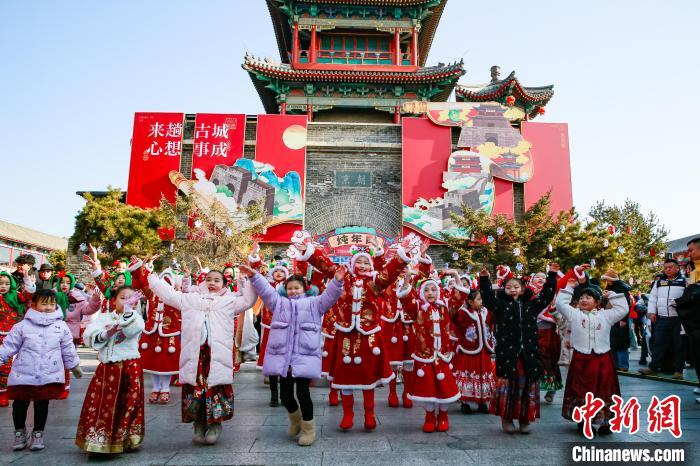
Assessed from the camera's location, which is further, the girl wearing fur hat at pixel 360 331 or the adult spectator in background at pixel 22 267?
the adult spectator in background at pixel 22 267

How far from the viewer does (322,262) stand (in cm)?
497

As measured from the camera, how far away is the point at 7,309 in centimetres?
533

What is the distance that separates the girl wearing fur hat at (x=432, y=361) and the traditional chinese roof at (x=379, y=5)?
23.0 metres

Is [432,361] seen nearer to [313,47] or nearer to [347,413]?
[347,413]

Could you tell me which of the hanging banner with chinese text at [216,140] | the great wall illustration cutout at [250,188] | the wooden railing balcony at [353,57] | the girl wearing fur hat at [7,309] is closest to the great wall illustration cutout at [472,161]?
the wooden railing balcony at [353,57]

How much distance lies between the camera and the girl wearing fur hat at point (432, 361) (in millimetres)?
4402

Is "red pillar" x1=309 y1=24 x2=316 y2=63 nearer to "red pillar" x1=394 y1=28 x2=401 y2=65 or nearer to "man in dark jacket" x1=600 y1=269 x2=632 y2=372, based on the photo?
"red pillar" x1=394 y1=28 x2=401 y2=65

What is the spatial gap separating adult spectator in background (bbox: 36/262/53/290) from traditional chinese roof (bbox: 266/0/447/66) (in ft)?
71.6

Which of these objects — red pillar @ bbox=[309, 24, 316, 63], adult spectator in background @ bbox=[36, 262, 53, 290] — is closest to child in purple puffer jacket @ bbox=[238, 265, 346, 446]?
adult spectator in background @ bbox=[36, 262, 53, 290]

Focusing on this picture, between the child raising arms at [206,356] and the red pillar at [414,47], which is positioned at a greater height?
the red pillar at [414,47]

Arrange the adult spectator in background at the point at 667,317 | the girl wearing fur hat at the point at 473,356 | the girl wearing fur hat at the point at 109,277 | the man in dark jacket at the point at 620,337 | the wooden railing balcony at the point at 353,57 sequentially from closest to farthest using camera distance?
the girl wearing fur hat at the point at 109,277 < the girl wearing fur hat at the point at 473,356 < the man in dark jacket at the point at 620,337 < the adult spectator in background at the point at 667,317 < the wooden railing balcony at the point at 353,57

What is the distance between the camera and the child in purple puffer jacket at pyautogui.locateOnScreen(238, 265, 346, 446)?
392cm

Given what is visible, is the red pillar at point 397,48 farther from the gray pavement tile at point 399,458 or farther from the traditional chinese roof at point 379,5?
the gray pavement tile at point 399,458

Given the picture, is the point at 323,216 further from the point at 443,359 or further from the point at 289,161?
the point at 443,359
